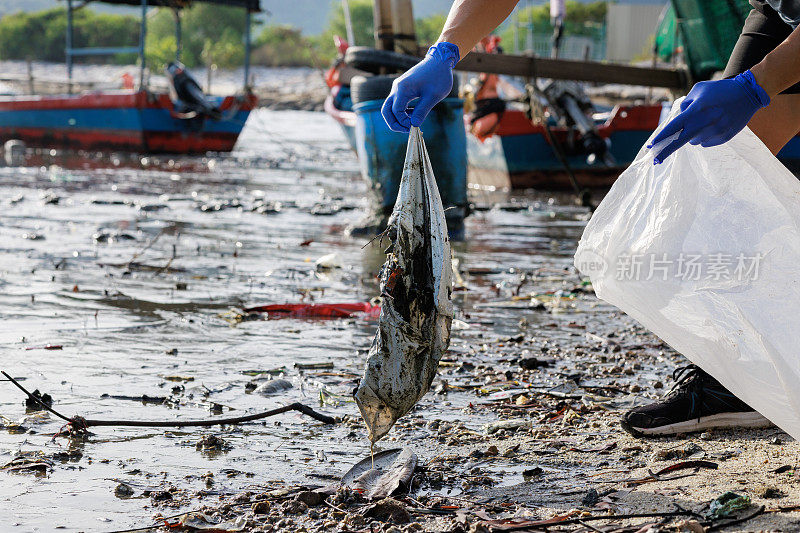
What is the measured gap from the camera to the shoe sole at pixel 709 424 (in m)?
2.66

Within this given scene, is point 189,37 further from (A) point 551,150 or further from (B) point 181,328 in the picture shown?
(B) point 181,328

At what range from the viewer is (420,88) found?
2391 millimetres

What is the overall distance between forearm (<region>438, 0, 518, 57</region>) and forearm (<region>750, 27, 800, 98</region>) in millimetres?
706

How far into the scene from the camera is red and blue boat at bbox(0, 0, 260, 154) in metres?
16.9

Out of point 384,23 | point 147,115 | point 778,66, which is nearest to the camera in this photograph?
point 778,66

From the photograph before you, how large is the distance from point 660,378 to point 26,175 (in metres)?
11.5

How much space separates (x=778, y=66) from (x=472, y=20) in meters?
0.83

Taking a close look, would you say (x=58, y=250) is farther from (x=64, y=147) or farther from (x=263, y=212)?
(x=64, y=147)

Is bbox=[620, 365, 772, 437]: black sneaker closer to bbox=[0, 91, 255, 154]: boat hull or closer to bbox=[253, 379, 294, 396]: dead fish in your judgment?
bbox=[253, 379, 294, 396]: dead fish

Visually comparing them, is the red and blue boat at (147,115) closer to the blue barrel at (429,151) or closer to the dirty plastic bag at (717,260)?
the blue barrel at (429,151)

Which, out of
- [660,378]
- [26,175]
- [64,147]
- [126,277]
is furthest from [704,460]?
[64,147]

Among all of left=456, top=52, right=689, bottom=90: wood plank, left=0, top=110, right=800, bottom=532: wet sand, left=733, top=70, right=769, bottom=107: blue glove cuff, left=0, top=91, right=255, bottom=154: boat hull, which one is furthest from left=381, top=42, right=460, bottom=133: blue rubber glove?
left=0, top=91, right=255, bottom=154: boat hull

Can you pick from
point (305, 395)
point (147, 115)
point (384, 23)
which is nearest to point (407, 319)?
point (305, 395)

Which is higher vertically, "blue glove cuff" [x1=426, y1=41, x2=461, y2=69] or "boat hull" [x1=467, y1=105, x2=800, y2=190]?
"blue glove cuff" [x1=426, y1=41, x2=461, y2=69]
